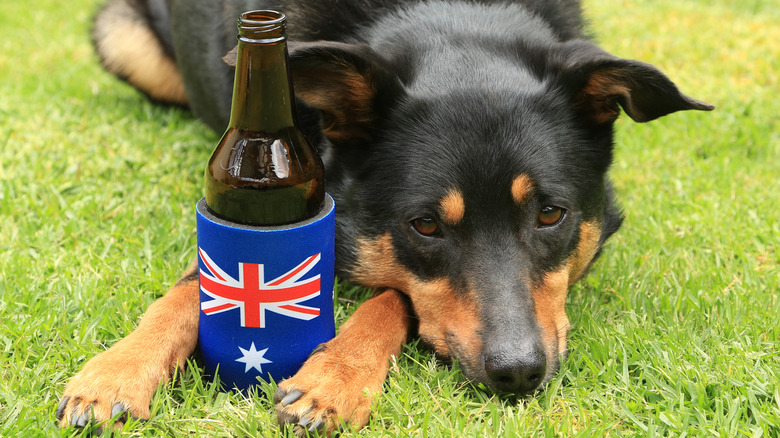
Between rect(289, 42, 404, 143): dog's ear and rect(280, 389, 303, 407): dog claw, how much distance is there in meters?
1.12

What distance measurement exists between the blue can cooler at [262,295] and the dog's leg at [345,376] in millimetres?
119

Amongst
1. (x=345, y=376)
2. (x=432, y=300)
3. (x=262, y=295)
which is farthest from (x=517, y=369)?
(x=262, y=295)

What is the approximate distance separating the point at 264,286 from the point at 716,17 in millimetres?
7247

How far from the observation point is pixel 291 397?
2.47m

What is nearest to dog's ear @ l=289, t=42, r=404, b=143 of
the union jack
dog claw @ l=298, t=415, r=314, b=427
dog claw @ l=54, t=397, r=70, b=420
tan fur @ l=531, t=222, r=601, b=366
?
the union jack

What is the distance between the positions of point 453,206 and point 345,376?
2.41 ft

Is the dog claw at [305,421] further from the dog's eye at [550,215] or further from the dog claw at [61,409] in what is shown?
the dog's eye at [550,215]

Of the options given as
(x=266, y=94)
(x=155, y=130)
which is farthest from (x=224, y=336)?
(x=155, y=130)

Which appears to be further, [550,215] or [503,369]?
[550,215]

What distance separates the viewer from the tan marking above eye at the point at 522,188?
109 inches

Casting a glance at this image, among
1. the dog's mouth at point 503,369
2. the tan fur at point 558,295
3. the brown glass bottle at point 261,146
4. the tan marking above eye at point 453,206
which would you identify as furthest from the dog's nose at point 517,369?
the brown glass bottle at point 261,146

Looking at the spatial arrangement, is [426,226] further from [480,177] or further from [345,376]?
[345,376]

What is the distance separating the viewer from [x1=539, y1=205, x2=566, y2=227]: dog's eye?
2.89 metres

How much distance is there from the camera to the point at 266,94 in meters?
2.45
